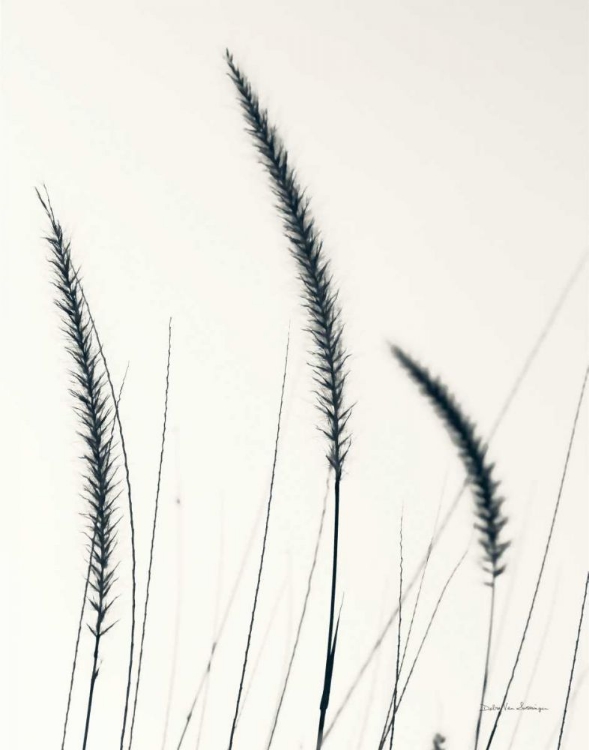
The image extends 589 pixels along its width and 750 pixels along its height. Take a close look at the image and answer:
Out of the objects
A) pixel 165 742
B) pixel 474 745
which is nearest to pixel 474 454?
pixel 474 745

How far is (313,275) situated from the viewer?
49 centimetres

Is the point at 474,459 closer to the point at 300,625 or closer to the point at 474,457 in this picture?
the point at 474,457

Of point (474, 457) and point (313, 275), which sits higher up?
point (313, 275)

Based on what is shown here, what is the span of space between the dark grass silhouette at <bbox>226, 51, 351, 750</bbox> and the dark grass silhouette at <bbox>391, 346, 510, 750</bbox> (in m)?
0.09

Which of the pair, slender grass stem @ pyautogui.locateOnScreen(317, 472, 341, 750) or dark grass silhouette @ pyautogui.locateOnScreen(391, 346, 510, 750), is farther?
slender grass stem @ pyautogui.locateOnScreen(317, 472, 341, 750)

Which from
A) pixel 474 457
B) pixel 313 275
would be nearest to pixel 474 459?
pixel 474 457

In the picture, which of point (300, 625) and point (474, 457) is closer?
point (474, 457)

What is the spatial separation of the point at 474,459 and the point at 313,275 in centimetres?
16

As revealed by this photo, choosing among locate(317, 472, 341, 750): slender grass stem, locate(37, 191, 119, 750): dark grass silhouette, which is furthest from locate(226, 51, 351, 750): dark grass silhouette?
locate(37, 191, 119, 750): dark grass silhouette

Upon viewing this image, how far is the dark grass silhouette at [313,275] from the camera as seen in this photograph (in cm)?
48

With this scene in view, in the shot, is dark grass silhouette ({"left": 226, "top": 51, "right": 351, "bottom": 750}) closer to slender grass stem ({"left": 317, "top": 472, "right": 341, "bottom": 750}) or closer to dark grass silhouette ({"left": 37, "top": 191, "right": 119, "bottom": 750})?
slender grass stem ({"left": 317, "top": 472, "right": 341, "bottom": 750})

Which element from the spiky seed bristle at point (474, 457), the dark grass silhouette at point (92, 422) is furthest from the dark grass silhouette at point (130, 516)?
the spiky seed bristle at point (474, 457)

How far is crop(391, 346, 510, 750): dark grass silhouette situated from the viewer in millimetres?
383

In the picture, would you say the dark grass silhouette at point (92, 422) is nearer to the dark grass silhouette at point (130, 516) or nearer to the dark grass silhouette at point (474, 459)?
the dark grass silhouette at point (130, 516)
